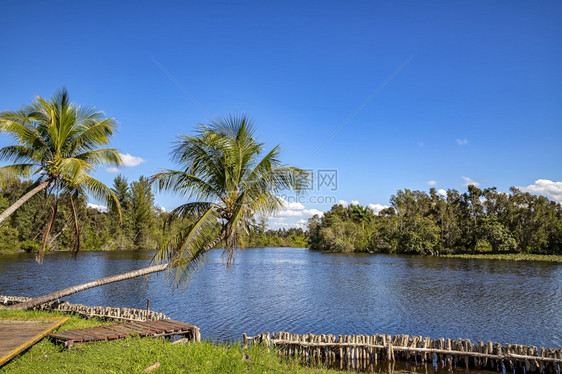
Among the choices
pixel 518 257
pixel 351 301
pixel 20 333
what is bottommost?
pixel 351 301

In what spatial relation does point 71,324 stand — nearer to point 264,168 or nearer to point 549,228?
point 264,168

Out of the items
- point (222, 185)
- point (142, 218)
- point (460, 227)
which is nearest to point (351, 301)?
point (222, 185)

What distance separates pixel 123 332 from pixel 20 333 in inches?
108

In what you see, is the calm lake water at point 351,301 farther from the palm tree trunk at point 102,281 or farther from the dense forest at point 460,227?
the dense forest at point 460,227

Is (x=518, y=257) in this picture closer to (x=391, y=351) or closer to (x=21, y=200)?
(x=391, y=351)

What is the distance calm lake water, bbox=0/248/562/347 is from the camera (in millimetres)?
19172

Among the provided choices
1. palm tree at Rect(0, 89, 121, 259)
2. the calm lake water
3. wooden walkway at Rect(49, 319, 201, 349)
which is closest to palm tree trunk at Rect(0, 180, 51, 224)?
palm tree at Rect(0, 89, 121, 259)

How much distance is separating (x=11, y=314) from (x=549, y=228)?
7724 cm

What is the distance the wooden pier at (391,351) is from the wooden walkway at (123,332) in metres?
2.31

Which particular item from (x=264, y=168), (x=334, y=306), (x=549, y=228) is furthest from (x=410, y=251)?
(x=264, y=168)

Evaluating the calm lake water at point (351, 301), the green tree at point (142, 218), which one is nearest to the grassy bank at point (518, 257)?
the calm lake water at point (351, 301)

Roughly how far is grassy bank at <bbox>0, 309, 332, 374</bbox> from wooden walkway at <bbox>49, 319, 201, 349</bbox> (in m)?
0.27

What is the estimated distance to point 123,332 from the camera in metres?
11.6

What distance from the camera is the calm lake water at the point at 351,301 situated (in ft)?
62.9
